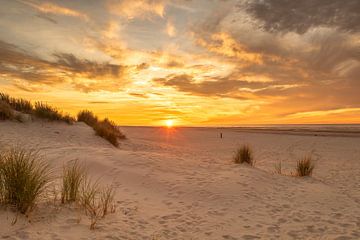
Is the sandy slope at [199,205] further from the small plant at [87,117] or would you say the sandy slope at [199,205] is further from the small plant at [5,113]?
the small plant at [87,117]

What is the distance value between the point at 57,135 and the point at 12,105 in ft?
14.9

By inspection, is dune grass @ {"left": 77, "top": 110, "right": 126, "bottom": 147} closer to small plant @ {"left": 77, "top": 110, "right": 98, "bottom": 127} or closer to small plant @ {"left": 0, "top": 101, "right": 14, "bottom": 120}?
small plant @ {"left": 77, "top": 110, "right": 98, "bottom": 127}

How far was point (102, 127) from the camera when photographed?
18.5 metres

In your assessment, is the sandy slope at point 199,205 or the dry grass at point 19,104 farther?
the dry grass at point 19,104

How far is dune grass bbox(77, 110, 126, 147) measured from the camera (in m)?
17.7

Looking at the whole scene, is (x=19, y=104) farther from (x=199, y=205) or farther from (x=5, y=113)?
(x=199, y=205)

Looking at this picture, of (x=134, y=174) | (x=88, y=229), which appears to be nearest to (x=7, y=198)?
(x=88, y=229)

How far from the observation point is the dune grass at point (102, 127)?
17.7 metres

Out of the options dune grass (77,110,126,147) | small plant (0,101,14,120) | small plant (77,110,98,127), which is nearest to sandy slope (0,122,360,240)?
small plant (0,101,14,120)

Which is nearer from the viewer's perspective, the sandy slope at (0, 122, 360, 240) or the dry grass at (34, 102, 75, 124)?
the sandy slope at (0, 122, 360, 240)

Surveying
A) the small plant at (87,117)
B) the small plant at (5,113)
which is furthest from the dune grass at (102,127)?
the small plant at (5,113)

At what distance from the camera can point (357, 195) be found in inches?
344

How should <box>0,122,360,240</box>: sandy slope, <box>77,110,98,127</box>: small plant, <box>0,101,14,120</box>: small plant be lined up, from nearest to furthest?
<box>0,122,360,240</box>: sandy slope
<box>0,101,14,120</box>: small plant
<box>77,110,98,127</box>: small plant

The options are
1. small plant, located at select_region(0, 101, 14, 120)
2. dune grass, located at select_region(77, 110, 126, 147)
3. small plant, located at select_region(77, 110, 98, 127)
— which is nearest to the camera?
small plant, located at select_region(0, 101, 14, 120)
